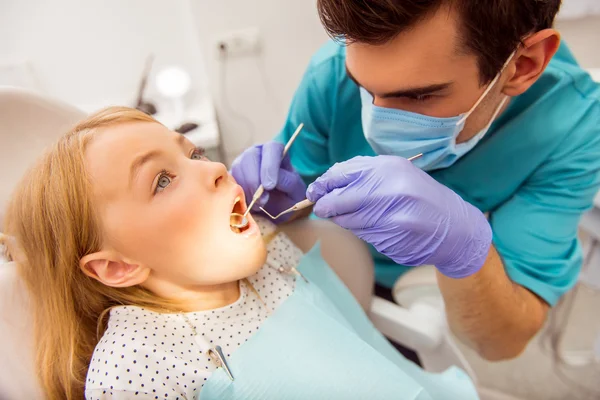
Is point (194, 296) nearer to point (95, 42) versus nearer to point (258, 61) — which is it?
point (258, 61)

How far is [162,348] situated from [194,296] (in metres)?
0.14

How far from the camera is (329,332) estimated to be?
88 centimetres

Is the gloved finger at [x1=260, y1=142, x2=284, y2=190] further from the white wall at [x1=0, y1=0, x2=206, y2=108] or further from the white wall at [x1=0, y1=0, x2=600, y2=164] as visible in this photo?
the white wall at [x1=0, y1=0, x2=206, y2=108]

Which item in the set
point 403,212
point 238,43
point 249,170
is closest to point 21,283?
point 249,170

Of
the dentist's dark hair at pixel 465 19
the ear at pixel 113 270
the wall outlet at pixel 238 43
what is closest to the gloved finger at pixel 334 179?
the dentist's dark hair at pixel 465 19

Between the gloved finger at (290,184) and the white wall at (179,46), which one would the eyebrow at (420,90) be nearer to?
the gloved finger at (290,184)

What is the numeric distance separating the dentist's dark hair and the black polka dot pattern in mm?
633

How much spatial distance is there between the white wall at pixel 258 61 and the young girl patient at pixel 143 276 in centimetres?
115

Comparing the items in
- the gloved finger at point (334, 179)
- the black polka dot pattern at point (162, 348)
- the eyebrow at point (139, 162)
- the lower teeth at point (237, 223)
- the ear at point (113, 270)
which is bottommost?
the black polka dot pattern at point (162, 348)

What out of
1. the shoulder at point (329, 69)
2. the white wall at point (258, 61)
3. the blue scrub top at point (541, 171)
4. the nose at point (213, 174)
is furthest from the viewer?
the white wall at point (258, 61)

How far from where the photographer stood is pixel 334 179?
31.0 inches

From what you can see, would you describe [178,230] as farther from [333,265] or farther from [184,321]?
[333,265]

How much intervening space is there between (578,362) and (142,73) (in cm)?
251

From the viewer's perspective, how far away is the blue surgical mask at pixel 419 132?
91cm
